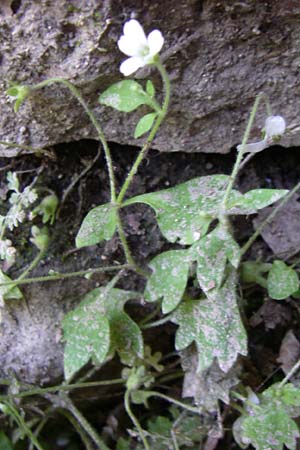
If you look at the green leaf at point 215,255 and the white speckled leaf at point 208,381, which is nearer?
the green leaf at point 215,255

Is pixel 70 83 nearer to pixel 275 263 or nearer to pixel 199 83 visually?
pixel 199 83

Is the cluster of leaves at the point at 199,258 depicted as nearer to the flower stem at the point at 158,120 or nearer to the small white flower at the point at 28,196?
the flower stem at the point at 158,120

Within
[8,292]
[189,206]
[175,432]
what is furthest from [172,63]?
[175,432]

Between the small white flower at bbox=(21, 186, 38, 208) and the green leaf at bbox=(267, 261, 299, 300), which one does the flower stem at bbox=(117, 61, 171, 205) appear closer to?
the small white flower at bbox=(21, 186, 38, 208)

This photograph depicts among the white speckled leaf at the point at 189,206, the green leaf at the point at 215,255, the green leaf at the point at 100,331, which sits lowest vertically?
the green leaf at the point at 100,331

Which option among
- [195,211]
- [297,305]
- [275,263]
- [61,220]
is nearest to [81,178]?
[61,220]

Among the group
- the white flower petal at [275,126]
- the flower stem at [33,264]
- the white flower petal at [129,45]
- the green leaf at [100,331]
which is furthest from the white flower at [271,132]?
the flower stem at [33,264]

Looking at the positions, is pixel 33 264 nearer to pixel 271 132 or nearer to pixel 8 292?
pixel 8 292
